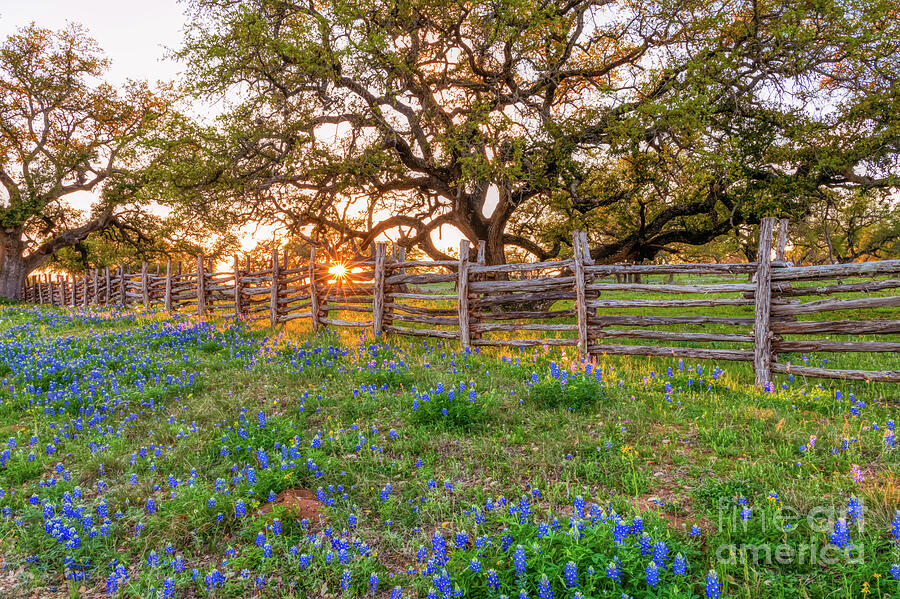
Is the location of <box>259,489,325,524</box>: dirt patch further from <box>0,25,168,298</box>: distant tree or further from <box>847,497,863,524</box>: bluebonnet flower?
<box>0,25,168,298</box>: distant tree

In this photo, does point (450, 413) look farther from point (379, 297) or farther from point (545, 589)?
point (379, 297)

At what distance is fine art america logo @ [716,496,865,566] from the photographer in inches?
106

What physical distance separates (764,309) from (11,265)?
40.4 metres

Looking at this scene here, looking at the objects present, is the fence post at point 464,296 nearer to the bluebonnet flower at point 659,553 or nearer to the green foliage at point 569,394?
the green foliage at point 569,394

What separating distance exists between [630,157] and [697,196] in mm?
2475

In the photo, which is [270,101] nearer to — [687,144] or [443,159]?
[443,159]

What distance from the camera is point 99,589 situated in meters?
3.16

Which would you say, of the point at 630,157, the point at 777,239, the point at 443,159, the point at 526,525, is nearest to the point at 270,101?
the point at 443,159

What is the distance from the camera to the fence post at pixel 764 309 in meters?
6.54

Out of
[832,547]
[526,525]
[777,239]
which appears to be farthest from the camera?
[777,239]

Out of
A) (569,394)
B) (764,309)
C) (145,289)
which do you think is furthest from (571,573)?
(145,289)

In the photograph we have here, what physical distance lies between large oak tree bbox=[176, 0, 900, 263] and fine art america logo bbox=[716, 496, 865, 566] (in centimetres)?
981

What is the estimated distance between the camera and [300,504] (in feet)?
12.8

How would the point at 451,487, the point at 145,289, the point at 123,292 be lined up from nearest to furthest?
the point at 451,487, the point at 145,289, the point at 123,292
